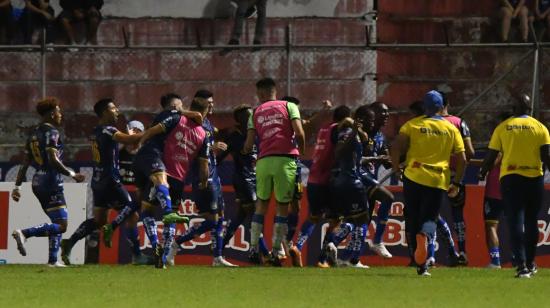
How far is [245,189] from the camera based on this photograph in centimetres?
1969

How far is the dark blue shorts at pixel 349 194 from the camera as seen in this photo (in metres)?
18.4

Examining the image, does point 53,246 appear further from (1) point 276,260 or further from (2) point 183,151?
(1) point 276,260

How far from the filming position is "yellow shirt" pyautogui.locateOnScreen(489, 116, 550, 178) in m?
15.5

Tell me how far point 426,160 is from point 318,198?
3670mm

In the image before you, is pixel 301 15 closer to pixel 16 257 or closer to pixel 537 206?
pixel 16 257

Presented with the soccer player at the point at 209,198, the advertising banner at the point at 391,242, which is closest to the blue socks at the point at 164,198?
the soccer player at the point at 209,198

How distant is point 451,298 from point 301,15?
13232mm

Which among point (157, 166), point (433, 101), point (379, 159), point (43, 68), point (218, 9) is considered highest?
point (218, 9)

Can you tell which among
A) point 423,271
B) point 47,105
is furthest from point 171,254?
point 423,271

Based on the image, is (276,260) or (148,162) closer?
(148,162)

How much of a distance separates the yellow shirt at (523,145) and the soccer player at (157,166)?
3.81 m

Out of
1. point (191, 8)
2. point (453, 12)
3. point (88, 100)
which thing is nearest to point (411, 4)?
point (453, 12)

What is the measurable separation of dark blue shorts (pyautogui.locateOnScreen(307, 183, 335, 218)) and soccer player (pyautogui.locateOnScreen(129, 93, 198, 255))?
2.33 metres

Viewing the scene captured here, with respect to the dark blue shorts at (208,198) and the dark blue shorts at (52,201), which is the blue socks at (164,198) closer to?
the dark blue shorts at (208,198)
